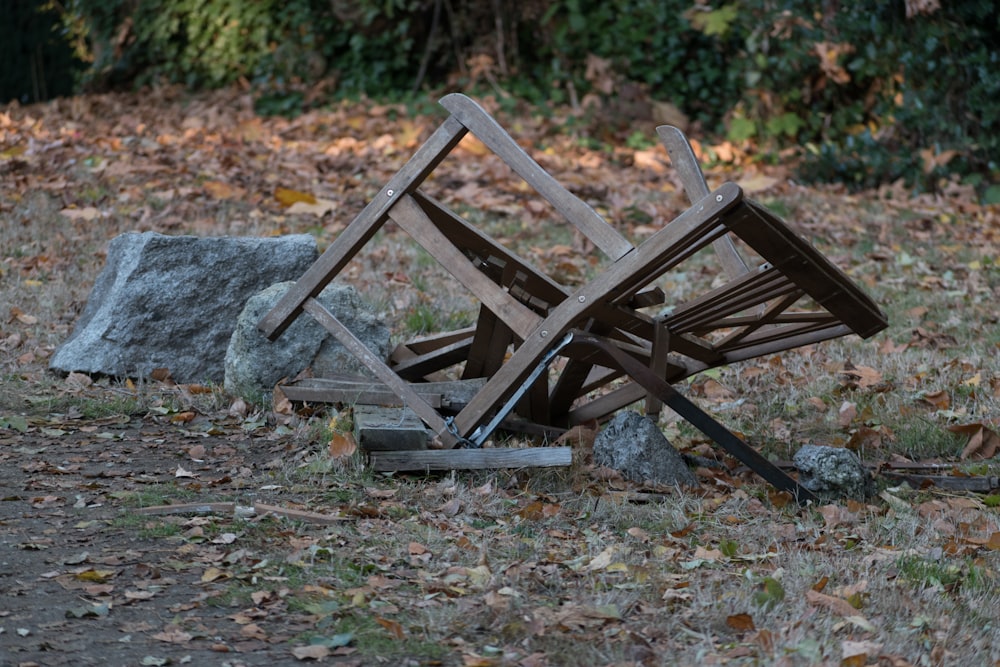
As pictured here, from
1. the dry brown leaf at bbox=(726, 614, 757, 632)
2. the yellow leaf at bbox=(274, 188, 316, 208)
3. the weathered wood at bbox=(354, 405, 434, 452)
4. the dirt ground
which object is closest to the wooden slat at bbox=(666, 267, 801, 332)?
the weathered wood at bbox=(354, 405, 434, 452)

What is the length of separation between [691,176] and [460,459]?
1428 millimetres

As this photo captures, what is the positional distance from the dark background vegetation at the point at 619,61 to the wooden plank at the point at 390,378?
6.43 m

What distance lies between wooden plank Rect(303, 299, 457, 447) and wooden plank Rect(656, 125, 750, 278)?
49.3 inches

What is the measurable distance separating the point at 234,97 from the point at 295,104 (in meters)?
0.74

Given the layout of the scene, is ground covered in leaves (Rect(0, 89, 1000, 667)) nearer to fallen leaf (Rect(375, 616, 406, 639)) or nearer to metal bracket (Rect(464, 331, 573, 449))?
fallen leaf (Rect(375, 616, 406, 639))

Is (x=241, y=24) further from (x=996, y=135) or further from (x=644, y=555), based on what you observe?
(x=644, y=555)

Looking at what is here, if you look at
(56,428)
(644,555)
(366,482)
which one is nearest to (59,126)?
(56,428)

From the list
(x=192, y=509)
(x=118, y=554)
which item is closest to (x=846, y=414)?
(x=192, y=509)

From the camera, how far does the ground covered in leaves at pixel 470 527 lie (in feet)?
9.15

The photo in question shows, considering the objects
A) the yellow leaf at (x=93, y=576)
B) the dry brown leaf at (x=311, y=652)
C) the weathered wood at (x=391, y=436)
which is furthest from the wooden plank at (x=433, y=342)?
the dry brown leaf at (x=311, y=652)

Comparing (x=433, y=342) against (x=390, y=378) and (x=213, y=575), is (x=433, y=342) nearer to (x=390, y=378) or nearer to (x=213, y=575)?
(x=390, y=378)

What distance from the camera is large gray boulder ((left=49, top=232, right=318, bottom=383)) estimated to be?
203 inches

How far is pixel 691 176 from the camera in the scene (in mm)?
4453

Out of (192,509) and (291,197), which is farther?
(291,197)
